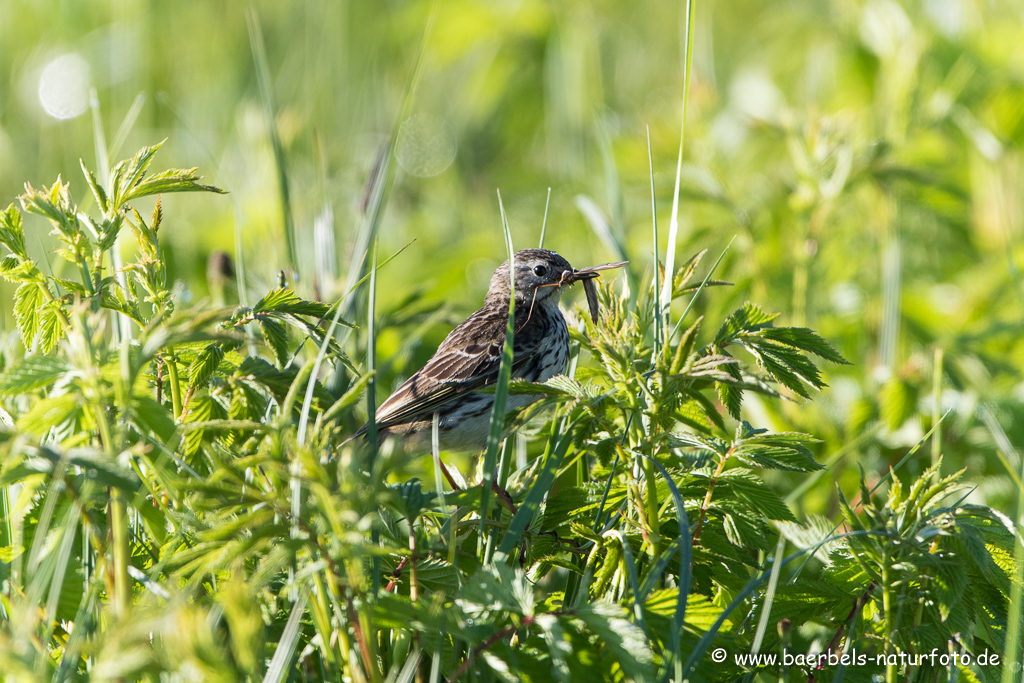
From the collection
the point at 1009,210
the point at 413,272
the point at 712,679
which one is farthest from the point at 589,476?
the point at 1009,210

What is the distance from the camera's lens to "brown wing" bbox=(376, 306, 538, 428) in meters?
3.71

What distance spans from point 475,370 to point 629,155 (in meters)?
2.75

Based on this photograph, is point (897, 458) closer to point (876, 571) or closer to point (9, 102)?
point (876, 571)


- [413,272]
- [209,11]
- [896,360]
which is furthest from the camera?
[209,11]

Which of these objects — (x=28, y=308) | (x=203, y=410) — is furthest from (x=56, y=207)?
(x=203, y=410)

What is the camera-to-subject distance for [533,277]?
4.05m

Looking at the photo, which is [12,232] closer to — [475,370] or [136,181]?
[136,181]

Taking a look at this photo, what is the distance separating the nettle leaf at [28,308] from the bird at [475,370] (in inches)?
63.6

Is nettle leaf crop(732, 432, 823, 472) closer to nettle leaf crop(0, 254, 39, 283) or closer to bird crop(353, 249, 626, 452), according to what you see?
bird crop(353, 249, 626, 452)

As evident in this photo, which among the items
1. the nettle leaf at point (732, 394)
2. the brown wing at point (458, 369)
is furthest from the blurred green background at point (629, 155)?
the nettle leaf at point (732, 394)

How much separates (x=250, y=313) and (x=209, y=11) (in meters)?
7.75

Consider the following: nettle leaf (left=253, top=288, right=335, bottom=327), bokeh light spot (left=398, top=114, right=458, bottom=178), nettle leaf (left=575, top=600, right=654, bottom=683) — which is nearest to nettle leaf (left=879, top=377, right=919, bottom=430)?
nettle leaf (left=575, top=600, right=654, bottom=683)

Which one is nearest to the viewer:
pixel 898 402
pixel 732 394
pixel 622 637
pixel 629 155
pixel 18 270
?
pixel 622 637

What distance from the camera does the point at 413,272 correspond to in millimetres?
5535
